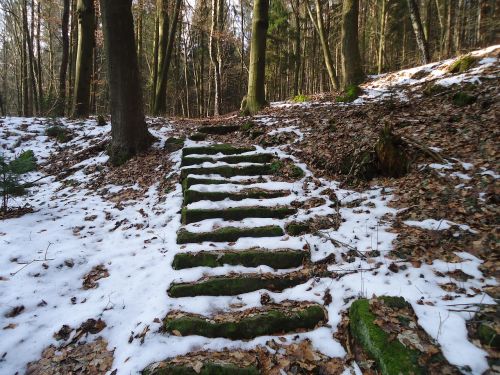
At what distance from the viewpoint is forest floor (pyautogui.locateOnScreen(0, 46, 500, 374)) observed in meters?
3.13

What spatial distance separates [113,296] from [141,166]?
4.04 meters

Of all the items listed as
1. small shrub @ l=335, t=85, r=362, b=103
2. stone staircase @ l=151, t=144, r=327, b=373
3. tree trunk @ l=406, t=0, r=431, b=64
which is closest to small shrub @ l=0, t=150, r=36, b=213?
stone staircase @ l=151, t=144, r=327, b=373

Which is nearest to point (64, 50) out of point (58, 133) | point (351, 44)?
point (58, 133)

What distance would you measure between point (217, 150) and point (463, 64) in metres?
6.89

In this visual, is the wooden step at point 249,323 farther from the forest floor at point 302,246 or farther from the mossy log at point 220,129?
the mossy log at point 220,129

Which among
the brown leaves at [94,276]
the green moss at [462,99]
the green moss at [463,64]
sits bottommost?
the brown leaves at [94,276]

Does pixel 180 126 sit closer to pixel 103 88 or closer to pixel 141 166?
pixel 141 166

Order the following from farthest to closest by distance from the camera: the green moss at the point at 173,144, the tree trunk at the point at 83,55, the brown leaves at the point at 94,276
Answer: the tree trunk at the point at 83,55, the green moss at the point at 173,144, the brown leaves at the point at 94,276

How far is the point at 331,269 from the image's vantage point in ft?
13.4

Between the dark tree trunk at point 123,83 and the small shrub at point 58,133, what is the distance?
331 centimetres

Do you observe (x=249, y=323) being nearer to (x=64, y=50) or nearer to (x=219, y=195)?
(x=219, y=195)

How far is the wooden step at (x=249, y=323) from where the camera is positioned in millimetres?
3332

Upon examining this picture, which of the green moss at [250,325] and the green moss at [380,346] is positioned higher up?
the green moss at [380,346]

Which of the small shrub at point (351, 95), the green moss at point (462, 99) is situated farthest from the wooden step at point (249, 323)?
the small shrub at point (351, 95)
